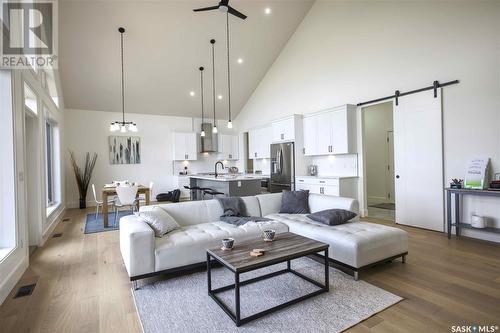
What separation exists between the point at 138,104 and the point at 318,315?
7812mm

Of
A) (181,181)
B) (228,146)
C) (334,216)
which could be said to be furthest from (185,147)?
(334,216)

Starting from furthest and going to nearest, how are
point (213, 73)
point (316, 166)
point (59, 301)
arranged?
1. point (213, 73)
2. point (316, 166)
3. point (59, 301)

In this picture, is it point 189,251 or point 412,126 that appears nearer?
point 189,251

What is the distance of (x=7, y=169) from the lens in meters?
2.82

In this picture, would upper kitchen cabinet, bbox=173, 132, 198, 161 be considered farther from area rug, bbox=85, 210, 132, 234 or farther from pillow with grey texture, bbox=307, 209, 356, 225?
pillow with grey texture, bbox=307, 209, 356, 225

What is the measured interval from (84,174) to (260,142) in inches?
203

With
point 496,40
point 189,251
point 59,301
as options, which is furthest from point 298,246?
point 496,40

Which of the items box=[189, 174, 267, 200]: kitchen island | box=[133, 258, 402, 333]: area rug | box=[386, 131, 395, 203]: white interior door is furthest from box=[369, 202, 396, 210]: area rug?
box=[133, 258, 402, 333]: area rug

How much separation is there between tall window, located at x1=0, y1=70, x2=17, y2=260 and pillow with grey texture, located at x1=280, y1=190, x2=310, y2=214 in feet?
10.9

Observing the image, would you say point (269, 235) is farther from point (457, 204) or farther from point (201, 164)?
point (201, 164)

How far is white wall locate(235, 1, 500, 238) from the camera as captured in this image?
377 cm

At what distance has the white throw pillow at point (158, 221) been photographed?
9.51 feet

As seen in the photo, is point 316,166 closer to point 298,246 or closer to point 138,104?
point 298,246

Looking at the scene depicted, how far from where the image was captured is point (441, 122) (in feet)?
13.9
